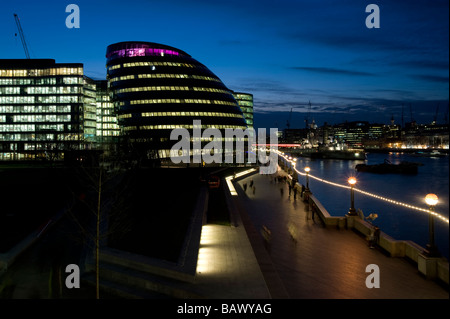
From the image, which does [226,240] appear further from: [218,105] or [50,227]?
[218,105]

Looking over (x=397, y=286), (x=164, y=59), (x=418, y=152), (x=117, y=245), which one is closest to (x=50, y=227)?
(x=117, y=245)

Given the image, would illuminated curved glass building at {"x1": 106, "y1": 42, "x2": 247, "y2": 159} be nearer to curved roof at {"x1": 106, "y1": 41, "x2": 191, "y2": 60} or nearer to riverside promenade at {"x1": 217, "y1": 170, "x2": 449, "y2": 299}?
curved roof at {"x1": 106, "y1": 41, "x2": 191, "y2": 60}

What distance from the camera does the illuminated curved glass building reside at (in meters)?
91.8

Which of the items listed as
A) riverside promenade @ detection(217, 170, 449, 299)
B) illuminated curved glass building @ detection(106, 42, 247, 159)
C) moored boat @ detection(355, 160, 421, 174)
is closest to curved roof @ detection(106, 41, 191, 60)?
illuminated curved glass building @ detection(106, 42, 247, 159)

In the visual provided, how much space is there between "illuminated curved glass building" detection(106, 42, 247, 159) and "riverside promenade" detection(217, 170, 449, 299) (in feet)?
237

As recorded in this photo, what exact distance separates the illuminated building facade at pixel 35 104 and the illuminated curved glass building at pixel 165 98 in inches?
452

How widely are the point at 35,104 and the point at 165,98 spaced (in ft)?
114

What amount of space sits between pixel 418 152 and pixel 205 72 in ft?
379

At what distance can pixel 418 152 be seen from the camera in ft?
556

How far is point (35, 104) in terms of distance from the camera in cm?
9850

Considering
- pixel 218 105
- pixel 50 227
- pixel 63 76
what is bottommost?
pixel 50 227

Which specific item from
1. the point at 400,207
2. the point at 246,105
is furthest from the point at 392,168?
the point at 246,105

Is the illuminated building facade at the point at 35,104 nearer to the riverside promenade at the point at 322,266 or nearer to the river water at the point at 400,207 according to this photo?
the river water at the point at 400,207
